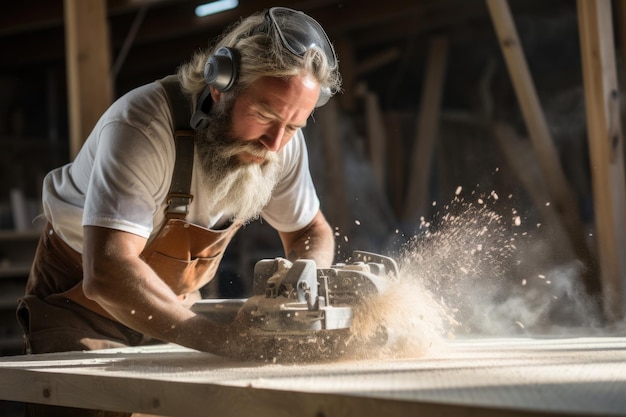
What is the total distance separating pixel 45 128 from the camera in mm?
7910

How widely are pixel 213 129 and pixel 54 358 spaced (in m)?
0.83

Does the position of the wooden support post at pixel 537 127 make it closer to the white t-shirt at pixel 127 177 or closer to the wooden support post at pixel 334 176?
the white t-shirt at pixel 127 177

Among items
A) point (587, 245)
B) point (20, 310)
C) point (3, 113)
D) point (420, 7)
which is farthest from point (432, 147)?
point (3, 113)

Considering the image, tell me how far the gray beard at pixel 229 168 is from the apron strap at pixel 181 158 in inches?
1.6

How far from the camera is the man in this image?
2.07 meters

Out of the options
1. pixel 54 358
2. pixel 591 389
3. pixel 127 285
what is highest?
pixel 127 285

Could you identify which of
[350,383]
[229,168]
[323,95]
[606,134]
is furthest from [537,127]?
[350,383]

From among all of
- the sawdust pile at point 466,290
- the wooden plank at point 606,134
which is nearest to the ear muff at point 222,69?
the sawdust pile at point 466,290

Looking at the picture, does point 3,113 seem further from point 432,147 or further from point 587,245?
point 587,245

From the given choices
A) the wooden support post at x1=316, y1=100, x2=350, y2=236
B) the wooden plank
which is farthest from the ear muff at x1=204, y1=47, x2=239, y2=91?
the wooden support post at x1=316, y1=100, x2=350, y2=236

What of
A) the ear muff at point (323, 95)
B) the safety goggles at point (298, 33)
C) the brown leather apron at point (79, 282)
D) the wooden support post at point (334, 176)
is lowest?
the brown leather apron at point (79, 282)

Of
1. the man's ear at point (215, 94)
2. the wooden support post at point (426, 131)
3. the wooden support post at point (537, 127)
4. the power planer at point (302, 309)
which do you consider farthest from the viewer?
the wooden support post at point (426, 131)

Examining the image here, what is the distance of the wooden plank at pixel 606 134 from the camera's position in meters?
3.32

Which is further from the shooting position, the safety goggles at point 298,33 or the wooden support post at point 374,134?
the wooden support post at point 374,134
